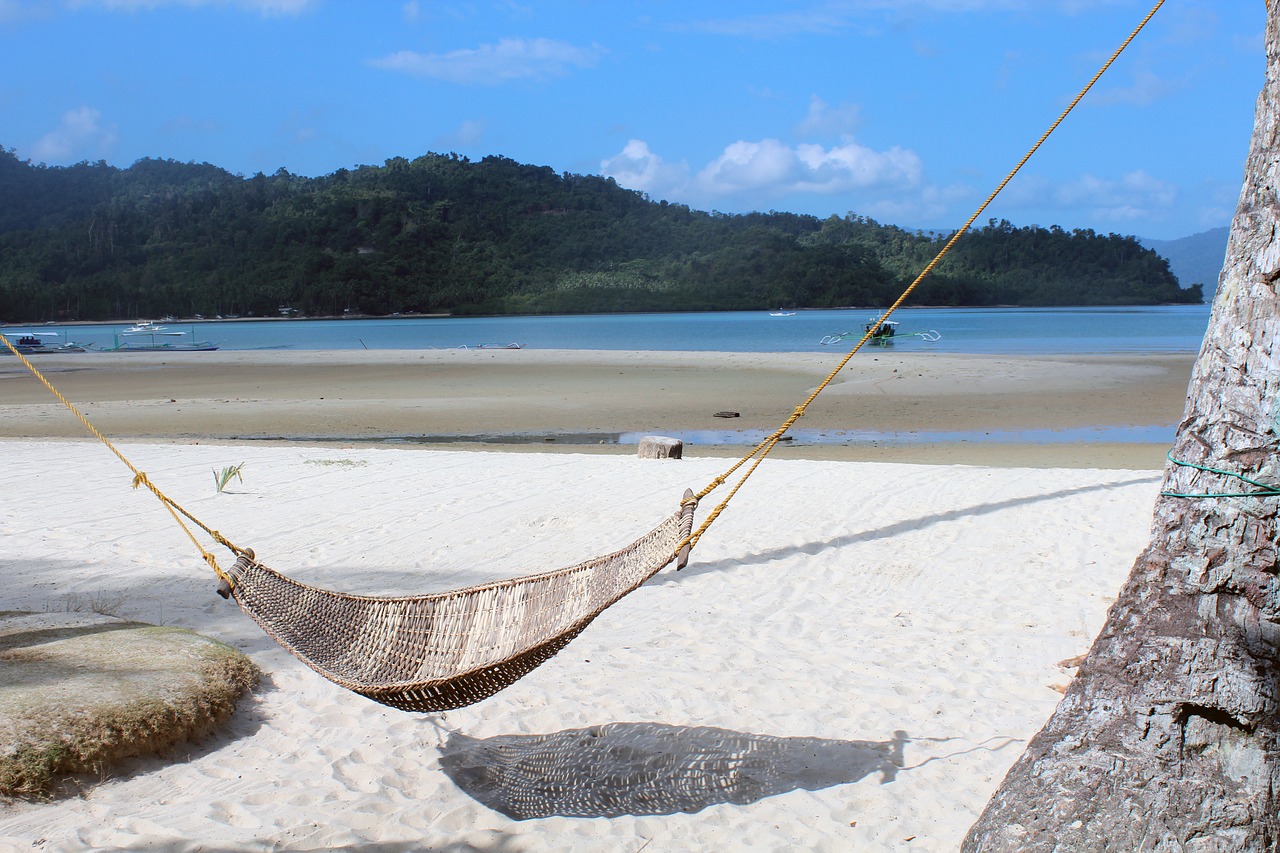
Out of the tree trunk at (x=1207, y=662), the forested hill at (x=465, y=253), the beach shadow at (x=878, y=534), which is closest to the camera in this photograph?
the tree trunk at (x=1207, y=662)

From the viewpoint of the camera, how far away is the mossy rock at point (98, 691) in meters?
2.52

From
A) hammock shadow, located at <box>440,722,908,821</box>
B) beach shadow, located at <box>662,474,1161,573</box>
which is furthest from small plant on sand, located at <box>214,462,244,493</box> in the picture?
hammock shadow, located at <box>440,722,908,821</box>

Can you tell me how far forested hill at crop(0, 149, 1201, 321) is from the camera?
74750 mm

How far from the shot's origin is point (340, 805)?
2486 mm

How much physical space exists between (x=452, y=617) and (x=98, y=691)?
41.8 inches

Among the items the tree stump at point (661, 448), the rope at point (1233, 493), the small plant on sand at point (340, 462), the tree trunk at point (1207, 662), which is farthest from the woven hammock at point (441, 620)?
the tree stump at point (661, 448)

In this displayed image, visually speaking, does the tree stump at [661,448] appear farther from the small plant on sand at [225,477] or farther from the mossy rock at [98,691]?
the mossy rock at [98,691]

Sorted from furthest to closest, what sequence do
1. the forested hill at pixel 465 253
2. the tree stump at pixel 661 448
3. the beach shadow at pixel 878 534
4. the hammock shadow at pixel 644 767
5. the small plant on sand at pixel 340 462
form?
the forested hill at pixel 465 253 < the tree stump at pixel 661 448 < the small plant on sand at pixel 340 462 < the beach shadow at pixel 878 534 < the hammock shadow at pixel 644 767

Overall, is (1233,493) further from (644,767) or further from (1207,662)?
(644,767)

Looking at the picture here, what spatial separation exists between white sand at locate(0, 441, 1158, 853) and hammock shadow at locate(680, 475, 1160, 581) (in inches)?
0.9

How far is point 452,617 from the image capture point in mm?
2855

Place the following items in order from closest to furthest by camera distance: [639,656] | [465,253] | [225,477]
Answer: [639,656] < [225,477] < [465,253]

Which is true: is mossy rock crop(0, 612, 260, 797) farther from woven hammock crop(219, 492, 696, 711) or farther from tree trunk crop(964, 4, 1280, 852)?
tree trunk crop(964, 4, 1280, 852)

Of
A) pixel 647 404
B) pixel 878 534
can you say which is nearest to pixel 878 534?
pixel 878 534
